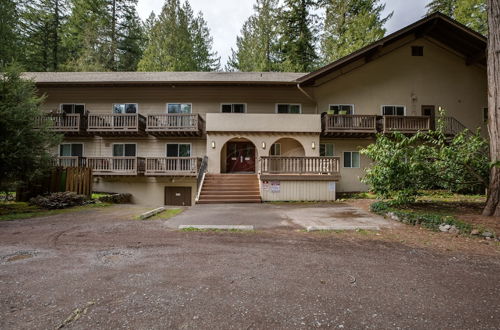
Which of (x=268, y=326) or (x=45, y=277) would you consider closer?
(x=268, y=326)

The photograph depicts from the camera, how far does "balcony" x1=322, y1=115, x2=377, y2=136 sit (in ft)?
48.2

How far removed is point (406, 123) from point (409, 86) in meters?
3.46

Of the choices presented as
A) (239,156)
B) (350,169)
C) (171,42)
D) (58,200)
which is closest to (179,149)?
(239,156)

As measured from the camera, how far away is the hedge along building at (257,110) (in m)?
14.6

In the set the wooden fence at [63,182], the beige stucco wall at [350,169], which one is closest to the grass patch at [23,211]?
the wooden fence at [63,182]

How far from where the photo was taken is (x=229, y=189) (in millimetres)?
12406

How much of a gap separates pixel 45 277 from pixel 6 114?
9241mm

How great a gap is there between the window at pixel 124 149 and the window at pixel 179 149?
252cm

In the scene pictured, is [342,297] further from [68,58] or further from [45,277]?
[68,58]

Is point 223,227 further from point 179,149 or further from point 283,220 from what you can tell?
point 179,149

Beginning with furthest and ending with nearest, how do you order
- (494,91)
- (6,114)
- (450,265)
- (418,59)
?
1. (418,59)
2. (6,114)
3. (494,91)
4. (450,265)

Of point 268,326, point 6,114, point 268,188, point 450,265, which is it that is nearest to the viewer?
point 268,326

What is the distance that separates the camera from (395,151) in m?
7.79

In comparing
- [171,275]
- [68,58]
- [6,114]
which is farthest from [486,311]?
[68,58]
